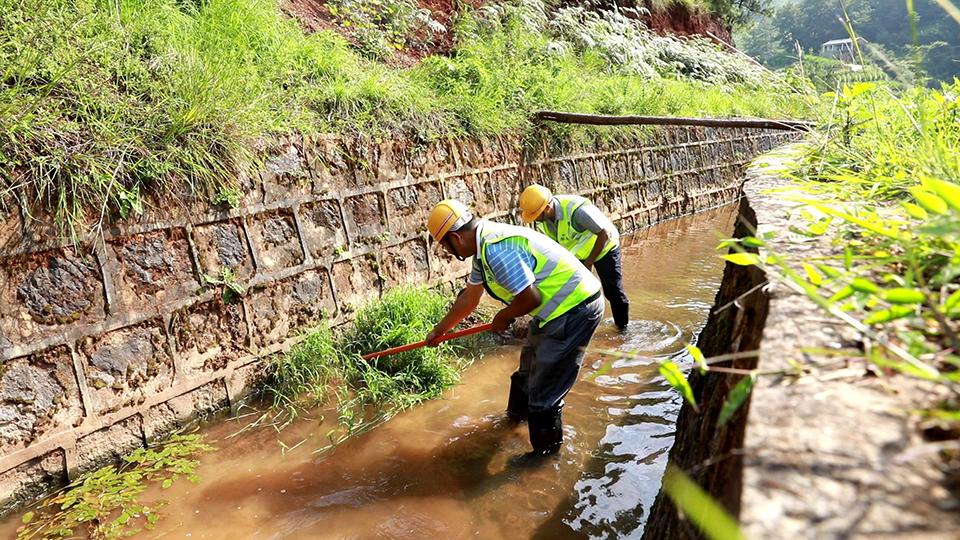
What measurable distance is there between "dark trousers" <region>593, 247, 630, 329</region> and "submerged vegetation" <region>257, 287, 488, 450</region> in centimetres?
158

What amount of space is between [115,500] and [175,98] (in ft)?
8.69

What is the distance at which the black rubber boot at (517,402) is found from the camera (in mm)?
3988

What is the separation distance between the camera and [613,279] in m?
5.52

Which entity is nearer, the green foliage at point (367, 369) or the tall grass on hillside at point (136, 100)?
the tall grass on hillside at point (136, 100)

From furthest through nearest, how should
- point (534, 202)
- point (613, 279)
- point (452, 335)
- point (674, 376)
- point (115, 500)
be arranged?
1. point (613, 279)
2. point (534, 202)
3. point (452, 335)
4. point (115, 500)
5. point (674, 376)

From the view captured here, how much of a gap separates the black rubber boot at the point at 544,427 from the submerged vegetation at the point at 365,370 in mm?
1054

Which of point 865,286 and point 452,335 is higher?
point 865,286

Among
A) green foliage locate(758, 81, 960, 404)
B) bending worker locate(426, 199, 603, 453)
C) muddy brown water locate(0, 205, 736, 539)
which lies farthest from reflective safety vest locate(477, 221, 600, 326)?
green foliage locate(758, 81, 960, 404)

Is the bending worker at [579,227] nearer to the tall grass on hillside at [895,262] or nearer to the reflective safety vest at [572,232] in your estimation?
the reflective safety vest at [572,232]

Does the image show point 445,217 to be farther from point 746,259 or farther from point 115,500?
point 115,500

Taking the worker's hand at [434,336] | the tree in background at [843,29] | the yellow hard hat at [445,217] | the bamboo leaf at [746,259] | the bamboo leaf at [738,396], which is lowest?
the worker's hand at [434,336]

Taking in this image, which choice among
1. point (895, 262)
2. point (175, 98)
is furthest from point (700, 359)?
point (175, 98)

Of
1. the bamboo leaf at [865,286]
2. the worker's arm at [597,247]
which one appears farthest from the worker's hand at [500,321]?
the bamboo leaf at [865,286]

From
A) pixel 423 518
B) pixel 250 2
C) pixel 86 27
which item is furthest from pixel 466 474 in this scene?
pixel 250 2
